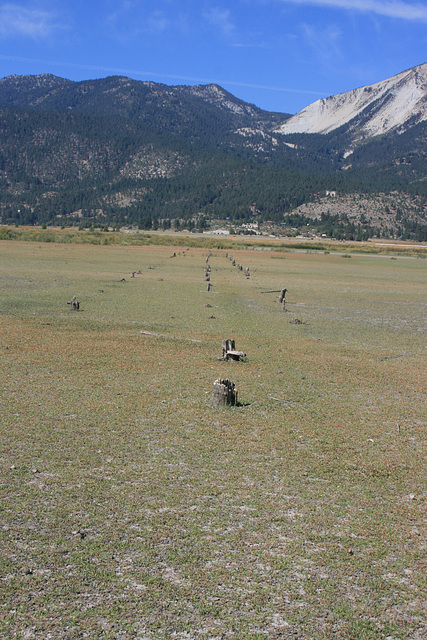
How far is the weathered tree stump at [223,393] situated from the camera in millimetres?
9281

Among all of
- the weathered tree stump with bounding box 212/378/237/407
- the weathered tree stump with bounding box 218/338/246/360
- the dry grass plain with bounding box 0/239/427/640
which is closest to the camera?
the dry grass plain with bounding box 0/239/427/640

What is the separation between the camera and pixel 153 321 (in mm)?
18203

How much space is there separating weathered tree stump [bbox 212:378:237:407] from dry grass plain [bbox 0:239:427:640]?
0.16 m

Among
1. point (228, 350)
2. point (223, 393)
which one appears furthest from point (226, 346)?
point (223, 393)

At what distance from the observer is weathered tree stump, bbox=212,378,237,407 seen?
928cm

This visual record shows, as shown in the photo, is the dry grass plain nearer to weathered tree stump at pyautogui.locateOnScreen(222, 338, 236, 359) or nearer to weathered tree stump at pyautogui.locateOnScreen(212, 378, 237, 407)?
weathered tree stump at pyautogui.locateOnScreen(212, 378, 237, 407)

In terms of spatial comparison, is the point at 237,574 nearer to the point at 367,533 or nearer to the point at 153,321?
the point at 367,533

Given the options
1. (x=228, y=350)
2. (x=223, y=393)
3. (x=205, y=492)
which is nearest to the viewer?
(x=205, y=492)

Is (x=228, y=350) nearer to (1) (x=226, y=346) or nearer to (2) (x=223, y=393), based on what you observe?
(1) (x=226, y=346)

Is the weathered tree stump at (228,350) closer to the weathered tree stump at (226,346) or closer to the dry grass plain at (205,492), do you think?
the weathered tree stump at (226,346)

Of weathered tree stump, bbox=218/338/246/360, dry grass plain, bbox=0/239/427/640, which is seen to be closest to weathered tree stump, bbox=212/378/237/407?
dry grass plain, bbox=0/239/427/640

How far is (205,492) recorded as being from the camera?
624 centimetres

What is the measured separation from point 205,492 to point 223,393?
3.13m

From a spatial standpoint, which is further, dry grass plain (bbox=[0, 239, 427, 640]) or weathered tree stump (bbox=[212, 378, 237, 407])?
weathered tree stump (bbox=[212, 378, 237, 407])
